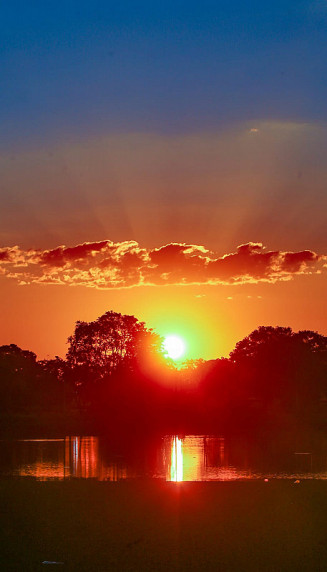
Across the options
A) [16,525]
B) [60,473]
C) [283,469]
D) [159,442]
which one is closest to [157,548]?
[16,525]

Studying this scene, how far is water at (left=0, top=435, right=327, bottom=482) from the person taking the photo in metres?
32.6

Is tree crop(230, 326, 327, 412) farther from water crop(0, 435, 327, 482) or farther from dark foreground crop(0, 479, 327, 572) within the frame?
dark foreground crop(0, 479, 327, 572)

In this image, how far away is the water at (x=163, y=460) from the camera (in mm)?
32594

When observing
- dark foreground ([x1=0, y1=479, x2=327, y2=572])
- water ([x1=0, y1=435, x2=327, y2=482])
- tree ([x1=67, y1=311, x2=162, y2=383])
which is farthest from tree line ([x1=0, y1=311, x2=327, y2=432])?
dark foreground ([x1=0, y1=479, x2=327, y2=572])

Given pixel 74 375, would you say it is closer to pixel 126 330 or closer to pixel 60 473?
pixel 126 330

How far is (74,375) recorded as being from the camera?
101188 mm

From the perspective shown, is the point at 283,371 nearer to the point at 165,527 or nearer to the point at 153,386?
the point at 153,386

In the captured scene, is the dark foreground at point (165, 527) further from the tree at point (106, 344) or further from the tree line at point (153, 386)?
the tree at point (106, 344)

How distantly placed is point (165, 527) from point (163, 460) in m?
25.2

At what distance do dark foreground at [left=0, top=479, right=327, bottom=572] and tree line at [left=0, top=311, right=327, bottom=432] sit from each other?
61.5 metres

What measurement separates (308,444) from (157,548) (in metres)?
41.0

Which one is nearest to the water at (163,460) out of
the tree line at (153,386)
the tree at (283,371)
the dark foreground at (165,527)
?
the dark foreground at (165,527)

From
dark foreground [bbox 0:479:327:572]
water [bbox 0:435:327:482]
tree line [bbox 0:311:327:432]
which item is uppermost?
tree line [bbox 0:311:327:432]

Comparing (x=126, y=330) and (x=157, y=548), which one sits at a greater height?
(x=126, y=330)
